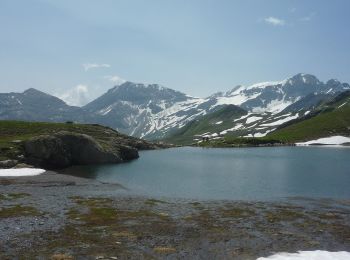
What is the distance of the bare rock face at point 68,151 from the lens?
109m

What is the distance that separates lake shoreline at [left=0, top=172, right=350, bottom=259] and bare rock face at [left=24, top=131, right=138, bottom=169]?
4698 centimetres

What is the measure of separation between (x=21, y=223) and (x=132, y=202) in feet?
60.7

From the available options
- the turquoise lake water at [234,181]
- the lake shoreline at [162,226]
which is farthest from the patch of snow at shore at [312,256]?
the turquoise lake water at [234,181]

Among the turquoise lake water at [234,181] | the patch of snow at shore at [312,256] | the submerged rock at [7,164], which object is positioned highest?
the submerged rock at [7,164]

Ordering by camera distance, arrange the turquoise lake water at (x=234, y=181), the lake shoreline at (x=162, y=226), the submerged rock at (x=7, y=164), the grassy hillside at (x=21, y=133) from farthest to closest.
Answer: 1. the grassy hillside at (x=21, y=133)
2. the submerged rock at (x=7, y=164)
3. the turquoise lake water at (x=234, y=181)
4. the lake shoreline at (x=162, y=226)

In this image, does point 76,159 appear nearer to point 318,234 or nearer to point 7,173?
point 7,173

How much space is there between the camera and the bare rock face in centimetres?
10874

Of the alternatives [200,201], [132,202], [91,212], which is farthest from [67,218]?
[200,201]

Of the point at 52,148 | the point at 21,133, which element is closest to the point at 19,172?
the point at 52,148

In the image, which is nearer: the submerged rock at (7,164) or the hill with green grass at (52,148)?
the submerged rock at (7,164)

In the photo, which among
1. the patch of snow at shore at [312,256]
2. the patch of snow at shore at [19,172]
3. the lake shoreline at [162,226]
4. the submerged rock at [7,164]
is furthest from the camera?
the submerged rock at [7,164]

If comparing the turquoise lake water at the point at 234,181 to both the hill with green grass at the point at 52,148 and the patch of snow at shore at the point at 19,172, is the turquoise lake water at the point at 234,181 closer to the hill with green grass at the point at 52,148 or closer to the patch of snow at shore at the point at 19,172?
the hill with green grass at the point at 52,148

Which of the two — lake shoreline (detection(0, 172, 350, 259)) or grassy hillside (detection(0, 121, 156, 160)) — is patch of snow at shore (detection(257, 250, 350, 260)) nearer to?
lake shoreline (detection(0, 172, 350, 259))

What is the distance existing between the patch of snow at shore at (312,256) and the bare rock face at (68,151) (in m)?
87.4
